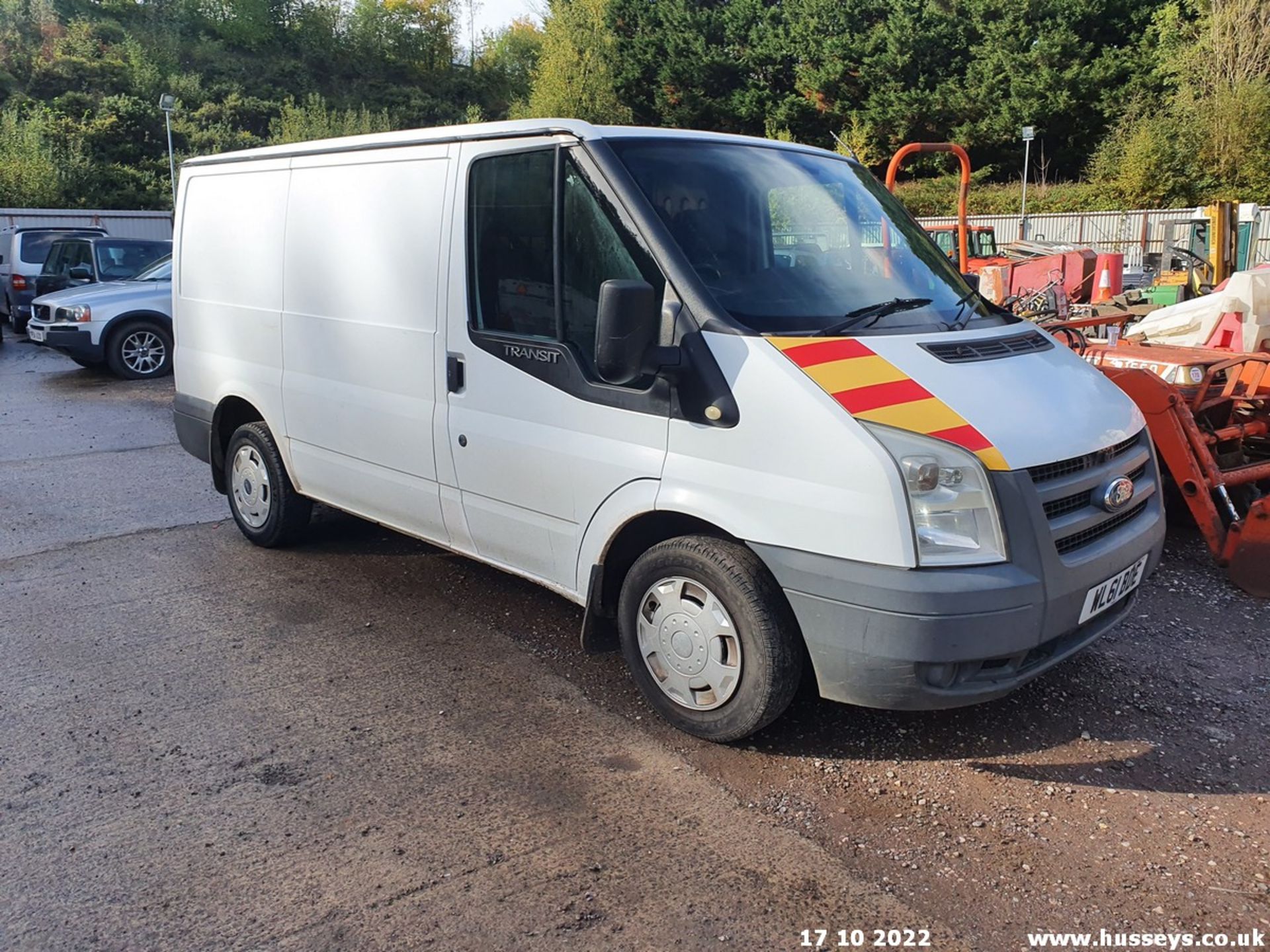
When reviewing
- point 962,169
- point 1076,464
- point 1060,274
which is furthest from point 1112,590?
point 1060,274

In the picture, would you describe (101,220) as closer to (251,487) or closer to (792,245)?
(251,487)

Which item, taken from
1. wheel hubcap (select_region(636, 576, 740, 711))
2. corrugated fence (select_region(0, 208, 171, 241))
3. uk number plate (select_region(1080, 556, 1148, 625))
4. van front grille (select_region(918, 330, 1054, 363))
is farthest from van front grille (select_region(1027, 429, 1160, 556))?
corrugated fence (select_region(0, 208, 171, 241))

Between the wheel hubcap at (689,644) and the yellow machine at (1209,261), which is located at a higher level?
the yellow machine at (1209,261)

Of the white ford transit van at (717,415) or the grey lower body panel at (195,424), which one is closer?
the white ford transit van at (717,415)

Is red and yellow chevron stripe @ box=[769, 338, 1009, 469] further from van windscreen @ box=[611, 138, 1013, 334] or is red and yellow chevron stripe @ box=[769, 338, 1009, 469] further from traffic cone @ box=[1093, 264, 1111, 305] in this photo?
traffic cone @ box=[1093, 264, 1111, 305]

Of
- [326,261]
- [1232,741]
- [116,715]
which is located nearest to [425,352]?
[326,261]

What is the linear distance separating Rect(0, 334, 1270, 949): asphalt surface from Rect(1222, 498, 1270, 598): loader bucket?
6.4 inches

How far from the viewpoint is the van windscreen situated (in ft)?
11.8

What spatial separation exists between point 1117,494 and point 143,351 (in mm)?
12883

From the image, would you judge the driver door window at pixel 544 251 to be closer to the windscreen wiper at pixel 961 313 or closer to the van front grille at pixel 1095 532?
the windscreen wiper at pixel 961 313

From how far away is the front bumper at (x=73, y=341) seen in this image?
12.9m

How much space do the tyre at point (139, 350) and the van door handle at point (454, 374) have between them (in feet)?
35.0

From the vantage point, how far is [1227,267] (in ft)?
43.3

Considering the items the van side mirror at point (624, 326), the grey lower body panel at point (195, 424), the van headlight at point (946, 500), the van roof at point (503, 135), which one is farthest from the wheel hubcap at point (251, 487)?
the van headlight at point (946, 500)
